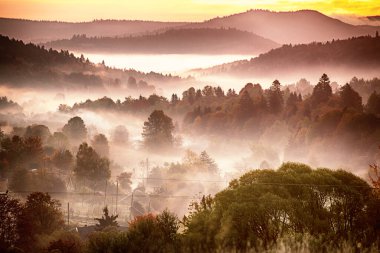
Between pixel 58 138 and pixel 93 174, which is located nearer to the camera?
pixel 93 174

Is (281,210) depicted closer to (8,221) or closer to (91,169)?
(8,221)

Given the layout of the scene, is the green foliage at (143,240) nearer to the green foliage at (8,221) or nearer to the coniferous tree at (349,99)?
the green foliage at (8,221)

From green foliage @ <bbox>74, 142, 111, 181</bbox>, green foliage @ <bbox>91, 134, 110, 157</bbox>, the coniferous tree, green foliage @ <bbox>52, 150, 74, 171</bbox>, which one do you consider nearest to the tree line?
green foliage @ <bbox>74, 142, 111, 181</bbox>

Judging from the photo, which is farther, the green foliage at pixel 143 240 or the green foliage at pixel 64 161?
the green foliage at pixel 64 161

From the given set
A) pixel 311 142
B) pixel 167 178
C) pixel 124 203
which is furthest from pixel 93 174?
pixel 311 142

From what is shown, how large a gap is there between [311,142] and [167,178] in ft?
193

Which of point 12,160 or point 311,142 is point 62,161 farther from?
point 311,142

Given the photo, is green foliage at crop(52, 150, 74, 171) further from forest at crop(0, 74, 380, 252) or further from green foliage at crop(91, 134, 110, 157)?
green foliage at crop(91, 134, 110, 157)

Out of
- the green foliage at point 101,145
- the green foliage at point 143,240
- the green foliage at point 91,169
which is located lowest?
the green foliage at point 143,240

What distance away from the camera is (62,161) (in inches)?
5989

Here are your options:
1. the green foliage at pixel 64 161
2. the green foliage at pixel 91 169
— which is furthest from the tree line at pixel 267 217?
the green foliage at pixel 64 161

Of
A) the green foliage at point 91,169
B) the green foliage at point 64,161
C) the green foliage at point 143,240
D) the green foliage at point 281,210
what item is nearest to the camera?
the green foliage at point 281,210

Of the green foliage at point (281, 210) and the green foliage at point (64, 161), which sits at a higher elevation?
the green foliage at point (64, 161)

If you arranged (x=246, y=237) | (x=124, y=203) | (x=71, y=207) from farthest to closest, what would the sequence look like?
(x=124, y=203) → (x=71, y=207) → (x=246, y=237)
